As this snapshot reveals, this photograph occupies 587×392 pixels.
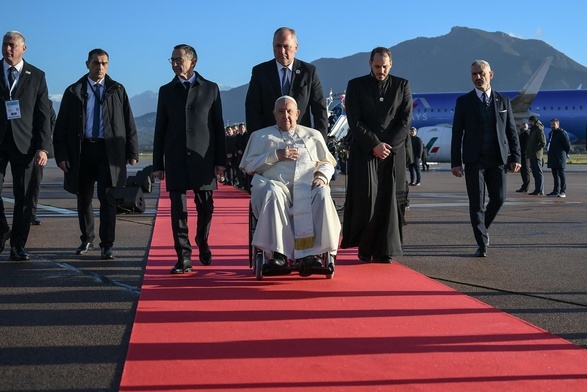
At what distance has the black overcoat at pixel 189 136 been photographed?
7.42m

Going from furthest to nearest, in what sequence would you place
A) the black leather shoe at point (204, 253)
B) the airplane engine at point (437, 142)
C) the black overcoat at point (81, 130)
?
the airplane engine at point (437, 142) → the black overcoat at point (81, 130) → the black leather shoe at point (204, 253)

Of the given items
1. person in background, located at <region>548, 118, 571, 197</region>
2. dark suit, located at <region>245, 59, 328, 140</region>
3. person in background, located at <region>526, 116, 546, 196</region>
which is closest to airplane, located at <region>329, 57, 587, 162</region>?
person in background, located at <region>526, 116, 546, 196</region>

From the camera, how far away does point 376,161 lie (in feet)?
26.6

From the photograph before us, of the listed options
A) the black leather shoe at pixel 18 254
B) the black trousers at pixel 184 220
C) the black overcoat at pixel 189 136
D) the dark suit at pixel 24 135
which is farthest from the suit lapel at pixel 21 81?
the black trousers at pixel 184 220

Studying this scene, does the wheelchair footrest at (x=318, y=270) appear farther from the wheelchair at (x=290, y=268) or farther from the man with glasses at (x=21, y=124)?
the man with glasses at (x=21, y=124)

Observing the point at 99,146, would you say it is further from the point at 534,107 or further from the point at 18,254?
the point at 534,107

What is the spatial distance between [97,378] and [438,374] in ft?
5.15

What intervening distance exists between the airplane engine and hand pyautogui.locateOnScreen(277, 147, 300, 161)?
3295 centimetres

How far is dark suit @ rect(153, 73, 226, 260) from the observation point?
7.42 meters

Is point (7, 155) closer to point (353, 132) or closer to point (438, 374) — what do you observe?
point (353, 132)

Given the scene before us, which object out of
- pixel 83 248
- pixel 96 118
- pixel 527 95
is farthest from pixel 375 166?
pixel 527 95

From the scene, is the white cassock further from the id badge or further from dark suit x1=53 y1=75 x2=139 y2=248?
the id badge

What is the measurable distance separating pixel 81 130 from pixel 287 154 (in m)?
2.35

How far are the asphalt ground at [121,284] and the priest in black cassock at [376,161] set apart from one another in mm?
414
